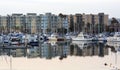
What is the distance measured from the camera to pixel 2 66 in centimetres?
3397

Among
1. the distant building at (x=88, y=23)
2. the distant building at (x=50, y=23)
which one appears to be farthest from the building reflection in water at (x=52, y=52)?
the distant building at (x=88, y=23)

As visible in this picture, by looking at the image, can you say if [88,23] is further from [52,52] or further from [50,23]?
[52,52]

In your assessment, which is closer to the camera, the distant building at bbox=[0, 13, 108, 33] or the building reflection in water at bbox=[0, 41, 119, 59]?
the building reflection in water at bbox=[0, 41, 119, 59]

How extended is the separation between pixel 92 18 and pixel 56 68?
79223 millimetres

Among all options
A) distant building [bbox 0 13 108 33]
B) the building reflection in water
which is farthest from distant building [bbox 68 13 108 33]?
the building reflection in water

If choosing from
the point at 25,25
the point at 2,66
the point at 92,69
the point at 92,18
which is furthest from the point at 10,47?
the point at 92,18

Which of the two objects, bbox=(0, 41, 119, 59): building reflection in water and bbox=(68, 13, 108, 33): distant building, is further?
bbox=(68, 13, 108, 33): distant building

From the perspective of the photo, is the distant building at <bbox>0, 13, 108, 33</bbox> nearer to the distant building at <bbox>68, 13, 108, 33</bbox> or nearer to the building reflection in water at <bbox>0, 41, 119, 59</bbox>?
the distant building at <bbox>68, 13, 108, 33</bbox>

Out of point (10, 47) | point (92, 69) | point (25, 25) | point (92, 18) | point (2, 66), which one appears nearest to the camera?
point (92, 69)

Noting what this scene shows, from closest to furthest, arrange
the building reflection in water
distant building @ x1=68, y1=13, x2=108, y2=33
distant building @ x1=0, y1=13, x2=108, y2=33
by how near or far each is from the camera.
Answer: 1. the building reflection in water
2. distant building @ x1=0, y1=13, x2=108, y2=33
3. distant building @ x1=68, y1=13, x2=108, y2=33

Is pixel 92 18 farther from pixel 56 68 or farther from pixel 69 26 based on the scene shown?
pixel 56 68

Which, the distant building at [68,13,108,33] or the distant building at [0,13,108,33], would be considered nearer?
the distant building at [0,13,108,33]

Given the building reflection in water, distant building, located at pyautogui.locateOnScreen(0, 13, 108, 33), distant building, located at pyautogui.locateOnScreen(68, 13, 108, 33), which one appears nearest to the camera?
the building reflection in water

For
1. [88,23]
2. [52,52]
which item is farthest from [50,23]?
[52,52]
